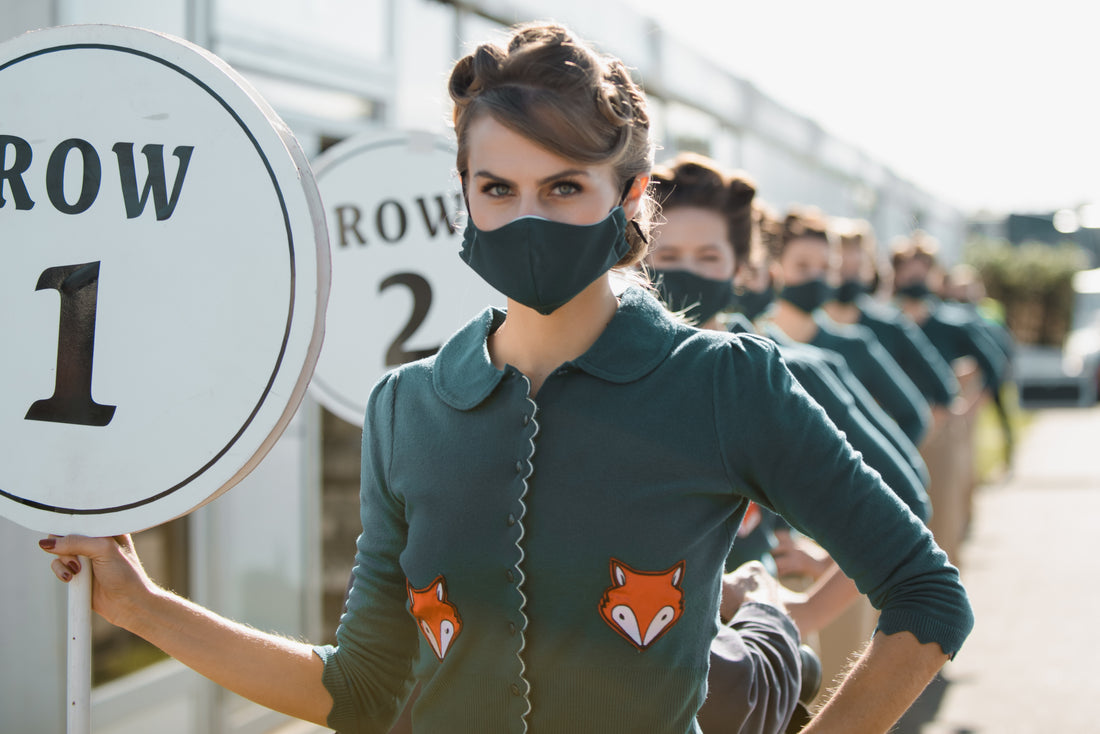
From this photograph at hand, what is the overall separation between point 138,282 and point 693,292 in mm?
1548

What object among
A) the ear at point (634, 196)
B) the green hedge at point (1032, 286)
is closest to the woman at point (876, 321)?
the ear at point (634, 196)

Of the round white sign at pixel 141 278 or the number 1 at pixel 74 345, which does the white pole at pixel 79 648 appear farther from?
the number 1 at pixel 74 345

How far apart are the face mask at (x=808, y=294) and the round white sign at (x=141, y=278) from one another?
11.8 ft

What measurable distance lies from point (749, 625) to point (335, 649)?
0.69 metres

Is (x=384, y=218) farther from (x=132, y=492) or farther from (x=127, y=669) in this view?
(x=127, y=669)

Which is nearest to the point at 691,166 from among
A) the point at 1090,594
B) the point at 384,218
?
the point at 384,218

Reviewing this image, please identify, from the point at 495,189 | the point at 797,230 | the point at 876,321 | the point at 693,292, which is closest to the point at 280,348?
the point at 495,189

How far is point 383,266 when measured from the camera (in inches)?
120

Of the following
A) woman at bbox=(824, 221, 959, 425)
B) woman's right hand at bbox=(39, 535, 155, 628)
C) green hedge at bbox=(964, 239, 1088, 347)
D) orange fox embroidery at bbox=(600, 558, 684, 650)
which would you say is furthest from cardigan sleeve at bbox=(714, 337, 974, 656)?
green hedge at bbox=(964, 239, 1088, 347)

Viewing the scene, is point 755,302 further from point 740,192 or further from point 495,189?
point 495,189

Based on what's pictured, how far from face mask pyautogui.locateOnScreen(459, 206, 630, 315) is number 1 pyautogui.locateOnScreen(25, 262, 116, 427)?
1.83 ft

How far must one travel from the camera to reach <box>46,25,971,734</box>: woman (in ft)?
4.58

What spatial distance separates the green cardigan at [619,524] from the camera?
1395 mm

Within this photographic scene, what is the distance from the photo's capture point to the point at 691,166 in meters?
2.93
